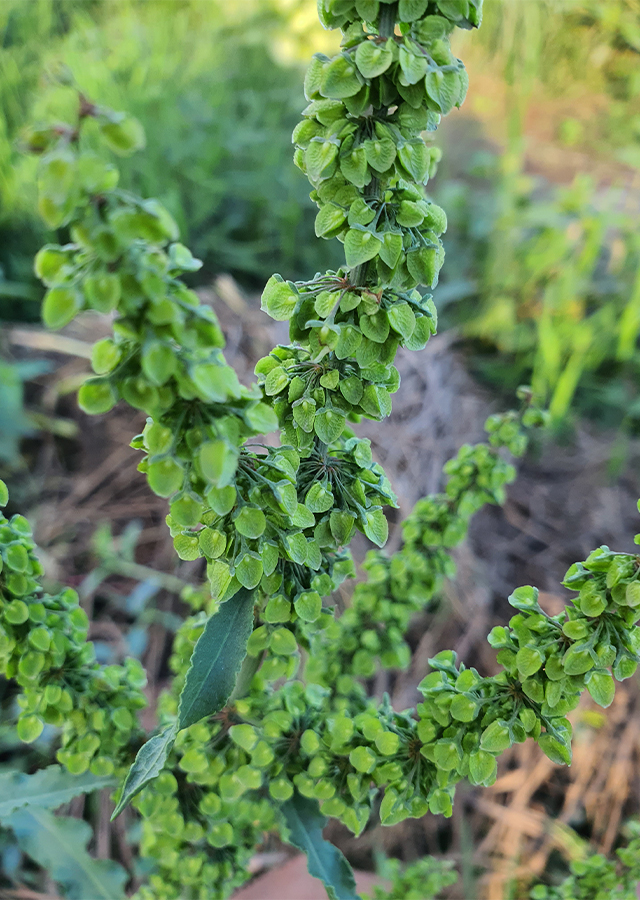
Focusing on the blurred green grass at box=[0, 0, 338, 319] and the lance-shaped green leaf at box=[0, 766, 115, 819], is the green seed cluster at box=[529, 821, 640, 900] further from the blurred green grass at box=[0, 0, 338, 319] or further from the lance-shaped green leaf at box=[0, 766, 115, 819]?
the blurred green grass at box=[0, 0, 338, 319]

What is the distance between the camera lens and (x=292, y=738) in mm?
679

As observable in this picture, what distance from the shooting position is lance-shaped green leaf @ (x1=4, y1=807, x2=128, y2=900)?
2.74 feet

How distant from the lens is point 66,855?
2.79 ft

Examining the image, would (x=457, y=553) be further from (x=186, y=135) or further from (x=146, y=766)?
(x=186, y=135)

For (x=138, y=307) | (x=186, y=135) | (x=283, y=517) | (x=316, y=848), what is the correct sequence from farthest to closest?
(x=186, y=135), (x=316, y=848), (x=283, y=517), (x=138, y=307)

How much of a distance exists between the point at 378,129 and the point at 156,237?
175mm

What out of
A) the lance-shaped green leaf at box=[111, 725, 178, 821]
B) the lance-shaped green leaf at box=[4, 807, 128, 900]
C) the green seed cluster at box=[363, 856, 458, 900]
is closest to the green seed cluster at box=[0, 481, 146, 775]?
the lance-shaped green leaf at box=[111, 725, 178, 821]

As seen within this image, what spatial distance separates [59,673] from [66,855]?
1.16ft

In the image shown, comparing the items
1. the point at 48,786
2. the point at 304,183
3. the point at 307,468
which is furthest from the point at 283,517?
the point at 304,183

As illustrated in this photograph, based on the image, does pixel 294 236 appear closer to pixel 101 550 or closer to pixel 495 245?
pixel 495 245

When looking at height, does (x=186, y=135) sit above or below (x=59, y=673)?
above

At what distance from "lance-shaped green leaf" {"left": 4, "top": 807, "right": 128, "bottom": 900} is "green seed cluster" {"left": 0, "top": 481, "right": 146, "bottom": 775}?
235mm

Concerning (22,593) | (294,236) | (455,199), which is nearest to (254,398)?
(22,593)

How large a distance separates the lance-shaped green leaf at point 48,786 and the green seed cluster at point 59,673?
1.7 inches
